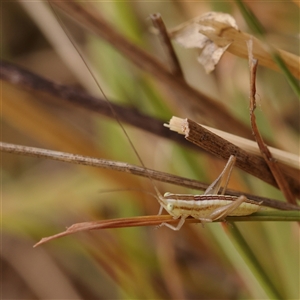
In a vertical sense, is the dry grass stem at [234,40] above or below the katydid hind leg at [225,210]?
above

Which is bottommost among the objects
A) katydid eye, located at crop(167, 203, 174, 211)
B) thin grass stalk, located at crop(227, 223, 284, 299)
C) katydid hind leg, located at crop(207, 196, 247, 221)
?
thin grass stalk, located at crop(227, 223, 284, 299)

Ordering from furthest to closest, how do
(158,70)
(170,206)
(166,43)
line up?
(158,70), (166,43), (170,206)

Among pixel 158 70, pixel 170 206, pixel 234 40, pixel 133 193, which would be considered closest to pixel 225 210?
pixel 170 206

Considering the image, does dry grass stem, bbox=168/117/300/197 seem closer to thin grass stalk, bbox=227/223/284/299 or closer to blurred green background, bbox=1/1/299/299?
thin grass stalk, bbox=227/223/284/299

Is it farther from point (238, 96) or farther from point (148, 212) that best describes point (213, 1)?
point (148, 212)

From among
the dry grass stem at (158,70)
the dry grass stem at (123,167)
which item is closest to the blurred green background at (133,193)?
the dry grass stem at (158,70)

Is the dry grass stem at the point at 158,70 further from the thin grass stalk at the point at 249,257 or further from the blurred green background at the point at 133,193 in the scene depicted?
the thin grass stalk at the point at 249,257

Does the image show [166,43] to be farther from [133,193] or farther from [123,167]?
[133,193]

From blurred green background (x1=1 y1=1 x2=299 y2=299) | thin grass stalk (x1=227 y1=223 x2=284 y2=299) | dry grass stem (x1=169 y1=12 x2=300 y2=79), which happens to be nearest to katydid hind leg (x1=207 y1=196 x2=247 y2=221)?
thin grass stalk (x1=227 y1=223 x2=284 y2=299)

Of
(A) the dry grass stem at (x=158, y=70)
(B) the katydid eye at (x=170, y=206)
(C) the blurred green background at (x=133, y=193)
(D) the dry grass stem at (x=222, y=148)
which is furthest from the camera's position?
(C) the blurred green background at (x=133, y=193)
